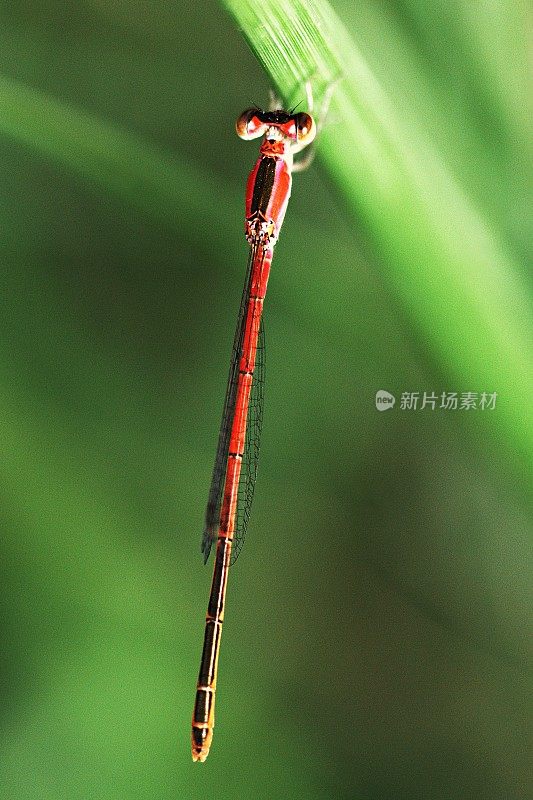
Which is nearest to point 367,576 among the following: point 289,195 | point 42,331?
point 289,195

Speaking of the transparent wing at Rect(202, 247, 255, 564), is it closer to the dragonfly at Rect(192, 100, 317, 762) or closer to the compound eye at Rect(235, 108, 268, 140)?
the dragonfly at Rect(192, 100, 317, 762)

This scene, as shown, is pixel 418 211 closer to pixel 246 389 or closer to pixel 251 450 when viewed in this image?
pixel 246 389

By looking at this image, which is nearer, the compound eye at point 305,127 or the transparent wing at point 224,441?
the compound eye at point 305,127

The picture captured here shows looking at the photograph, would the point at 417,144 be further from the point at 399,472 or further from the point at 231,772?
the point at 231,772

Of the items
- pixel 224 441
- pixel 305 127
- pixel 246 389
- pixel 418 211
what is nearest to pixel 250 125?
pixel 305 127

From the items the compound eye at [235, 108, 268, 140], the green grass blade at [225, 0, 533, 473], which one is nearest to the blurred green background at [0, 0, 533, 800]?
the green grass blade at [225, 0, 533, 473]

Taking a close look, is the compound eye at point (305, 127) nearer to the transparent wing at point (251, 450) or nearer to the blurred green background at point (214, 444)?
the blurred green background at point (214, 444)

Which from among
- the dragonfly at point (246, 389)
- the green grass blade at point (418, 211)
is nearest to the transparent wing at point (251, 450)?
the dragonfly at point (246, 389)
